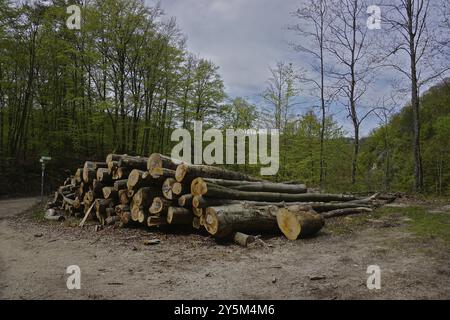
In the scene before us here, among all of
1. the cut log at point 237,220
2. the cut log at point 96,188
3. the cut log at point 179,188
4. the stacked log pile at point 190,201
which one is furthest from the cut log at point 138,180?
the cut log at point 237,220

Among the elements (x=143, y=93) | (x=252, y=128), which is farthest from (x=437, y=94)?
(x=143, y=93)

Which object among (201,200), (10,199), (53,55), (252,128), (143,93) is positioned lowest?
(10,199)

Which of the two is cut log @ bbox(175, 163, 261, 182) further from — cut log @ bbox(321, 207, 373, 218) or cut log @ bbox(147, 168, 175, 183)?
cut log @ bbox(321, 207, 373, 218)

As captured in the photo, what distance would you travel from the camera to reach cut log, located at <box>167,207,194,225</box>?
7.74m

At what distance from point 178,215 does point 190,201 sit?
427mm

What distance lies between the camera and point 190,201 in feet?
25.9

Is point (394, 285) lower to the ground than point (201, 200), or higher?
lower

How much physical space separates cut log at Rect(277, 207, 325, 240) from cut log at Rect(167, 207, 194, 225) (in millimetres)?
2125

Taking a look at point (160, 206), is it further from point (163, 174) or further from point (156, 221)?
point (163, 174)

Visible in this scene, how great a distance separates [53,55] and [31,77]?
2150 millimetres

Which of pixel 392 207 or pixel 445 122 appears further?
pixel 445 122

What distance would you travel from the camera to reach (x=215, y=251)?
655 cm

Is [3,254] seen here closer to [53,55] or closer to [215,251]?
[215,251]

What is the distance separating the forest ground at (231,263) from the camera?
167 inches
